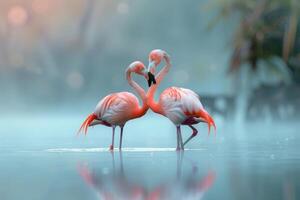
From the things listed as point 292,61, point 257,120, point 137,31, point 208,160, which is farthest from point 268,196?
point 137,31

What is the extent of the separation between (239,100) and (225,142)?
5973mm

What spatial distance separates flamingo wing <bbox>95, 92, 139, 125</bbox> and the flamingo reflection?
5.97 ft

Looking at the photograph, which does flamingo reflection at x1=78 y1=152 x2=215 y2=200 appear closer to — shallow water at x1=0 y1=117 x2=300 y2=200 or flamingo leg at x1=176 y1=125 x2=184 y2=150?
shallow water at x1=0 y1=117 x2=300 y2=200

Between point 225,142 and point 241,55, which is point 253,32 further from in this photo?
point 225,142

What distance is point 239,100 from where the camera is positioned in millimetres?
14406

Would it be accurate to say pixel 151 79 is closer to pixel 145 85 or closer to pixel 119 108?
pixel 119 108

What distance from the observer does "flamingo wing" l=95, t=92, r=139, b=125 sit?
24.7 feet

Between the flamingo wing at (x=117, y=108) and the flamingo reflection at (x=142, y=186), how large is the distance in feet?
5.97

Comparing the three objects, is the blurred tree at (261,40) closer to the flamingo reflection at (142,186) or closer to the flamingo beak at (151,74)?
the flamingo beak at (151,74)

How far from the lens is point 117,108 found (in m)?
7.52

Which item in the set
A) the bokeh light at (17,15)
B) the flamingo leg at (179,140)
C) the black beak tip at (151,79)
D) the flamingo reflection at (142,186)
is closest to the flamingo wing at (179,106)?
the flamingo leg at (179,140)

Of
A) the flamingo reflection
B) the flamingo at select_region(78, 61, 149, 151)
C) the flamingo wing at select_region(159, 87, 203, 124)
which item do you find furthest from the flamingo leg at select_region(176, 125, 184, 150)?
the flamingo reflection

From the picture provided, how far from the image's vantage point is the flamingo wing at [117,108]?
7.52 meters

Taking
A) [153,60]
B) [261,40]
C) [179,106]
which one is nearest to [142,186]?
[179,106]
